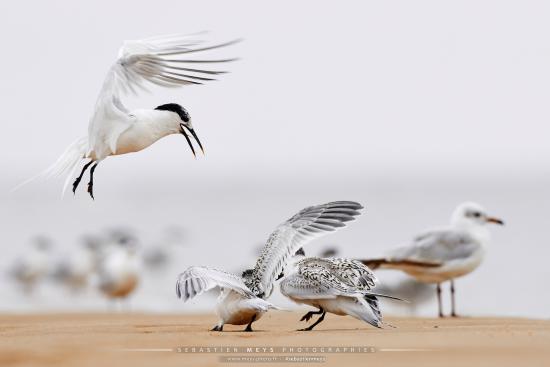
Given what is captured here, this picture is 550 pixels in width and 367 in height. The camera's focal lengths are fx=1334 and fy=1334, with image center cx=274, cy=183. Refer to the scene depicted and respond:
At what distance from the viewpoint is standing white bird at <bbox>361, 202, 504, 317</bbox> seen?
40.3ft

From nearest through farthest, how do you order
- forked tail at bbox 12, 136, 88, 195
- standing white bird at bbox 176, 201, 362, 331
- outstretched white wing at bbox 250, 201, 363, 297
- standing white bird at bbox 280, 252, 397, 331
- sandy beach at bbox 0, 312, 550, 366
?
sandy beach at bbox 0, 312, 550, 366 → standing white bird at bbox 176, 201, 362, 331 → standing white bird at bbox 280, 252, 397, 331 → outstretched white wing at bbox 250, 201, 363, 297 → forked tail at bbox 12, 136, 88, 195

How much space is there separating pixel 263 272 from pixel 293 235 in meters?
0.36

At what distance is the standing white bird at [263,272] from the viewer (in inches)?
321

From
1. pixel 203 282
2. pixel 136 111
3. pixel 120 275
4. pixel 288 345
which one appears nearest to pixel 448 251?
pixel 136 111

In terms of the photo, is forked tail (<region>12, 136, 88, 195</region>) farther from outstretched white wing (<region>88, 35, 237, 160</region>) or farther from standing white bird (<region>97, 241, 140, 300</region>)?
standing white bird (<region>97, 241, 140, 300</region>)

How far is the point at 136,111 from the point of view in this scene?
33.7ft

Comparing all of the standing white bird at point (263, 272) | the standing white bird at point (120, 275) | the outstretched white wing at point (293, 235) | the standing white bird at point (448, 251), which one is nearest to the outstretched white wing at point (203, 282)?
the standing white bird at point (263, 272)

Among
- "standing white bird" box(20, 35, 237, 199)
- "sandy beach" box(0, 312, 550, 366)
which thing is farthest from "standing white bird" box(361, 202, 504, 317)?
"sandy beach" box(0, 312, 550, 366)

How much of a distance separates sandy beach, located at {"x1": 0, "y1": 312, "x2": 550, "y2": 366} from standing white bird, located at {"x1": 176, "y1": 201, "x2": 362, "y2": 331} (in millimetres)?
151

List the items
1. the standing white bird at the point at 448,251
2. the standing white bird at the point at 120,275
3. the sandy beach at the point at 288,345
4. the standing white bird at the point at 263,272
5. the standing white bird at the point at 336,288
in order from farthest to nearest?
1. the standing white bird at the point at 120,275
2. the standing white bird at the point at 448,251
3. the standing white bird at the point at 336,288
4. the standing white bird at the point at 263,272
5. the sandy beach at the point at 288,345

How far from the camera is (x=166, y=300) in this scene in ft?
65.9

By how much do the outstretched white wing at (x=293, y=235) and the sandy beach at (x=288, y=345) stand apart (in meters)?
0.35

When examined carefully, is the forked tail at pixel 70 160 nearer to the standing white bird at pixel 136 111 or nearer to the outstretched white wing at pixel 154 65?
the standing white bird at pixel 136 111

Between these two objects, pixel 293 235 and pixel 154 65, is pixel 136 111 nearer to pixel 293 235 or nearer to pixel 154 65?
pixel 154 65
